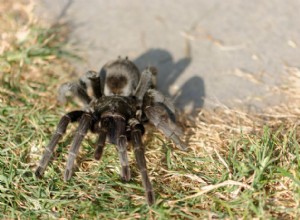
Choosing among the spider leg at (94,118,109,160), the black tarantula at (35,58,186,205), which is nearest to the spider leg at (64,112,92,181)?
the black tarantula at (35,58,186,205)

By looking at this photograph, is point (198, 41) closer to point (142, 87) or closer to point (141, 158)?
point (142, 87)

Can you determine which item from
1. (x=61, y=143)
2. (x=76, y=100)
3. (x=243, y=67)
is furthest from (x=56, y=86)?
(x=243, y=67)

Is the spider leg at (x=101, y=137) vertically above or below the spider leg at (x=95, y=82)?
below

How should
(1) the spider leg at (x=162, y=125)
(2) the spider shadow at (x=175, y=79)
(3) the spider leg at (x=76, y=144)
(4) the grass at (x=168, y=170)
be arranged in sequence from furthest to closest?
(2) the spider shadow at (x=175, y=79)
(1) the spider leg at (x=162, y=125)
(3) the spider leg at (x=76, y=144)
(4) the grass at (x=168, y=170)

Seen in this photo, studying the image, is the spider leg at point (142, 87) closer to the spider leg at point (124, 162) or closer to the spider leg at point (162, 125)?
the spider leg at point (162, 125)

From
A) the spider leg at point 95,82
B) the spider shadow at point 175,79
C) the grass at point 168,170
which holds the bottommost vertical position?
the grass at point 168,170

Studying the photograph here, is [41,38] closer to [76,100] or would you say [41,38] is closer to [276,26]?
[76,100]

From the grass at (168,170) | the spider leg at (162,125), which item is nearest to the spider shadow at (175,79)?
the grass at (168,170)

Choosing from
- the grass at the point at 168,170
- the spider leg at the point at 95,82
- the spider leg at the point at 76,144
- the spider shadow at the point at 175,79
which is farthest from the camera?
the spider shadow at the point at 175,79

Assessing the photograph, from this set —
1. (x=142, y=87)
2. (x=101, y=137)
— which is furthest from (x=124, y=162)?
(x=142, y=87)
